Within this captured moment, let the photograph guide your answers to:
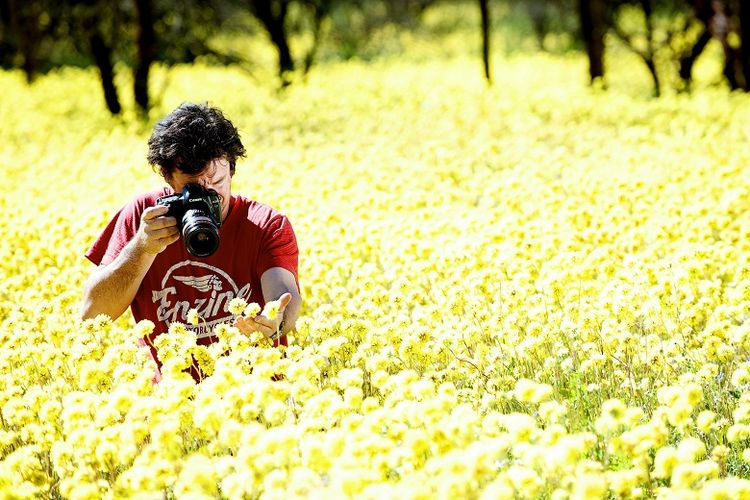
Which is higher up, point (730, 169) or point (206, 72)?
point (206, 72)

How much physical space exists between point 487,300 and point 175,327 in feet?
6.95

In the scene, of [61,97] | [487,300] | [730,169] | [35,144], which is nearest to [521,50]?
[61,97]

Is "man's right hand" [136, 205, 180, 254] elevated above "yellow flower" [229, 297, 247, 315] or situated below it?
above

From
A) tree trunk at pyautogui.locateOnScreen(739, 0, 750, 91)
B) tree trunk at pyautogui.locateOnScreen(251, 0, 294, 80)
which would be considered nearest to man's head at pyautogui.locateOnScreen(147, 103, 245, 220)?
tree trunk at pyautogui.locateOnScreen(739, 0, 750, 91)

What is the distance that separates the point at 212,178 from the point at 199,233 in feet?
1.88

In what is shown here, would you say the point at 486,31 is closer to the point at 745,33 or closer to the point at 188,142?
the point at 745,33

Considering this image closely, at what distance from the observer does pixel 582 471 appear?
2623mm

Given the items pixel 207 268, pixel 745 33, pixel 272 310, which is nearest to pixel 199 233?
pixel 272 310

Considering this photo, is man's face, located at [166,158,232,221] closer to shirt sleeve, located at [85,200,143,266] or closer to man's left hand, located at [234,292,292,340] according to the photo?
shirt sleeve, located at [85,200,143,266]

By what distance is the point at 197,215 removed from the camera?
3818 mm

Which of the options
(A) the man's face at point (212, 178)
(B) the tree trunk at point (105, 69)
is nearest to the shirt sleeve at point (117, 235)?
(A) the man's face at point (212, 178)

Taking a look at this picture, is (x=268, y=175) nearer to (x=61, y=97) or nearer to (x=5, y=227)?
(x=5, y=227)

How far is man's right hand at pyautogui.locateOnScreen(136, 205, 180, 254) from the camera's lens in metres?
3.96

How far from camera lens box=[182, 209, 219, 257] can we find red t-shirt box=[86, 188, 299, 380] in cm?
62
